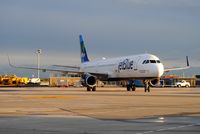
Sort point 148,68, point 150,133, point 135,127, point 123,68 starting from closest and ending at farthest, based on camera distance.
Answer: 1. point 150,133
2. point 135,127
3. point 148,68
4. point 123,68

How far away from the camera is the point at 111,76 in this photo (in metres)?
53.7

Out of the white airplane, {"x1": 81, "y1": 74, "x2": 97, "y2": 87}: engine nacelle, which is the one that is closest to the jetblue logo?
the white airplane

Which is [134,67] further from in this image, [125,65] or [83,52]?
[83,52]

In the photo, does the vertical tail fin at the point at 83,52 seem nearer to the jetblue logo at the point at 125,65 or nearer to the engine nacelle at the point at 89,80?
the engine nacelle at the point at 89,80

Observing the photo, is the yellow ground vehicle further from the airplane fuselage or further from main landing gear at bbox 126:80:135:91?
main landing gear at bbox 126:80:135:91

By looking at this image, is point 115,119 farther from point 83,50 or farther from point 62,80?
point 62,80

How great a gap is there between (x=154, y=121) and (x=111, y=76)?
39.6 meters

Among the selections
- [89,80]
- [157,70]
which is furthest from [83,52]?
[157,70]

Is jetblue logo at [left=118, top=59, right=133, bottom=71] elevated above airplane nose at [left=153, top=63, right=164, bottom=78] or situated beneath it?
elevated above

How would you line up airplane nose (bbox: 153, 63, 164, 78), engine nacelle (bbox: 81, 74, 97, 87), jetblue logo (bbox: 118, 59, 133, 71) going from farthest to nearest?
engine nacelle (bbox: 81, 74, 97, 87) < jetblue logo (bbox: 118, 59, 133, 71) < airplane nose (bbox: 153, 63, 164, 78)

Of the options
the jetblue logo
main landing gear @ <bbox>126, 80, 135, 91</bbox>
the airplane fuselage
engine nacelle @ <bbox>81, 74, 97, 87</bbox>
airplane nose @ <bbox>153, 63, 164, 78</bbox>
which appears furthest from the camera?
engine nacelle @ <bbox>81, 74, 97, 87</bbox>

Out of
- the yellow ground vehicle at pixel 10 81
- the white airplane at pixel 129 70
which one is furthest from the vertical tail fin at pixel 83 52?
the yellow ground vehicle at pixel 10 81

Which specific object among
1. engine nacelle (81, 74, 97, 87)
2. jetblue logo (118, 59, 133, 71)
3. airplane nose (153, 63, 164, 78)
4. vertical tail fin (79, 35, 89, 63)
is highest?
vertical tail fin (79, 35, 89, 63)

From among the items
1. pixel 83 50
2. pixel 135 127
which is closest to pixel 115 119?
pixel 135 127
